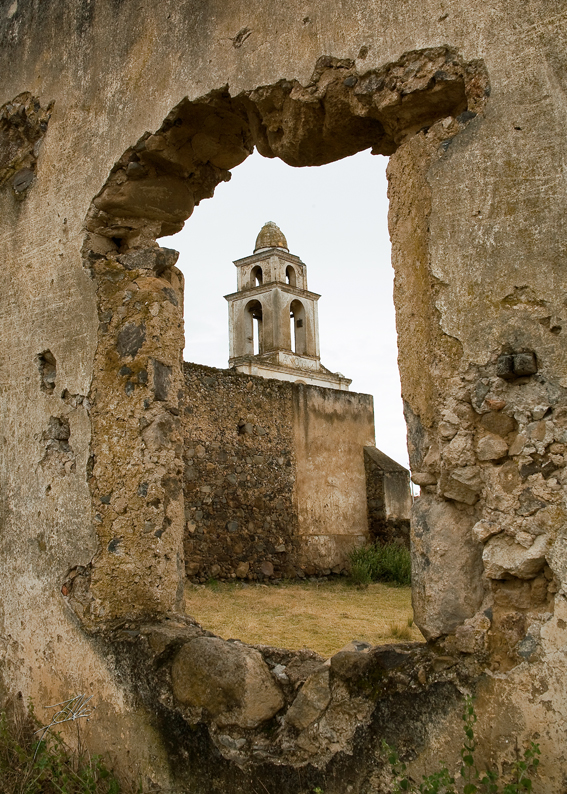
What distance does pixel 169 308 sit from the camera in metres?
3.36

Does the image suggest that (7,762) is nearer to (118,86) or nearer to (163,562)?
(163,562)

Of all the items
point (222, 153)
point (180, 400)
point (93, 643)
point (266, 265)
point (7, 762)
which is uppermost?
point (266, 265)

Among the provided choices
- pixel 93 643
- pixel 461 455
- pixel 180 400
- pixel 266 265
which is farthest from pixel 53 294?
pixel 266 265

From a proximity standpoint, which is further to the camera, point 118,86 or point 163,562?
point 118,86

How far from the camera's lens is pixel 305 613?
6.99 m

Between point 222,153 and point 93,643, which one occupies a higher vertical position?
point 222,153

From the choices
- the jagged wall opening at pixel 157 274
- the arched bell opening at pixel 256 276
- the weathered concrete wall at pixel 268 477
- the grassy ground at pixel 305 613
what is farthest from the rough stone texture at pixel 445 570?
the arched bell opening at pixel 256 276

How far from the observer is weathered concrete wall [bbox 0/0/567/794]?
2.21m

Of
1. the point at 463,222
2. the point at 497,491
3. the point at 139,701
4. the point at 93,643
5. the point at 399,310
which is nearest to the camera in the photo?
the point at 497,491

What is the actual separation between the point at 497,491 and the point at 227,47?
7.28ft

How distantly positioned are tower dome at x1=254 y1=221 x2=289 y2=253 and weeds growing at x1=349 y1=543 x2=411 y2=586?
19.2 meters

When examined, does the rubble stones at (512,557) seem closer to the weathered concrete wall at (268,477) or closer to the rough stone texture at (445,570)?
the rough stone texture at (445,570)

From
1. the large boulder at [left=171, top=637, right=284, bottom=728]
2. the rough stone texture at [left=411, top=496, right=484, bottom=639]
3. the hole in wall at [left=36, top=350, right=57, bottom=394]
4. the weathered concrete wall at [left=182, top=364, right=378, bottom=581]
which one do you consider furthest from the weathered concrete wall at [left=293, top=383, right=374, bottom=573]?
the rough stone texture at [left=411, top=496, right=484, bottom=639]

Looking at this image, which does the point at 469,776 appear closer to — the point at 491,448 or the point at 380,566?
the point at 491,448
